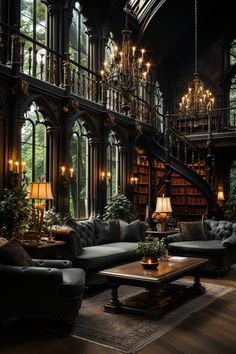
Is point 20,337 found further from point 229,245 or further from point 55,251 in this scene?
point 229,245

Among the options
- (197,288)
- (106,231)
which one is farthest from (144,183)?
(197,288)

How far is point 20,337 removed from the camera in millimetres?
4023

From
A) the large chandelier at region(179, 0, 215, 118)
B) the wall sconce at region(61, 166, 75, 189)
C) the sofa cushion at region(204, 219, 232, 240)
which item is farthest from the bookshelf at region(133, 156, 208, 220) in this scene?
the sofa cushion at region(204, 219, 232, 240)

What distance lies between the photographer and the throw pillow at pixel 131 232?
26.3 feet

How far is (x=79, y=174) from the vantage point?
1064cm

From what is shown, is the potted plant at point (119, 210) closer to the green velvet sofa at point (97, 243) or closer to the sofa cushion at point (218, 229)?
the green velvet sofa at point (97, 243)

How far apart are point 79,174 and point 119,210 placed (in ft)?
4.61

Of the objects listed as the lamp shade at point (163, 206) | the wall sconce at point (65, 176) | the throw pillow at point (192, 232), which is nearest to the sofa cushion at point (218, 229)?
the throw pillow at point (192, 232)

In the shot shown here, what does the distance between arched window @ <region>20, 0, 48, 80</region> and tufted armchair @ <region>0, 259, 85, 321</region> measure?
563 centimetres

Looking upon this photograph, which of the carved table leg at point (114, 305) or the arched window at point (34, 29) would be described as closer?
the carved table leg at point (114, 305)

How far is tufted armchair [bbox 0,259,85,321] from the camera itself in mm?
4188

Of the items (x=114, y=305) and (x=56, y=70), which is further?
(x=56, y=70)

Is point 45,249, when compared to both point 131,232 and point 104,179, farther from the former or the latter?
point 104,179

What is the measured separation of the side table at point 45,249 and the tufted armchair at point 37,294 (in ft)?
4.70
